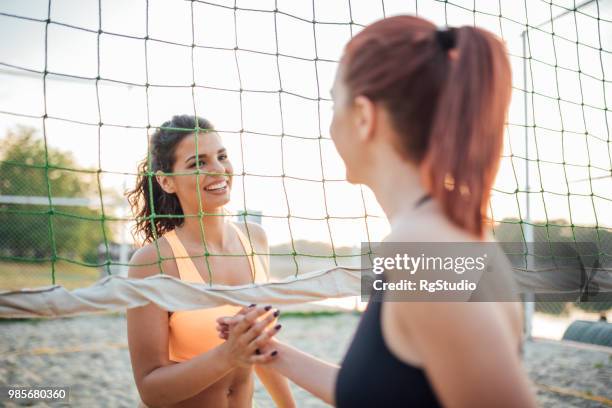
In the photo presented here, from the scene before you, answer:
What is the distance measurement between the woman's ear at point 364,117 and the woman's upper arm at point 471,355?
0.33m

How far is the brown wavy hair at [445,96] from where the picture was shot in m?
0.79

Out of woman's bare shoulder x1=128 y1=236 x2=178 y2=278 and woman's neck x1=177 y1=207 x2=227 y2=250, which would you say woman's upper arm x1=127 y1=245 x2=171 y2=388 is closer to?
woman's bare shoulder x1=128 y1=236 x2=178 y2=278

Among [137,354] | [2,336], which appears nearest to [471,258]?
[137,354]

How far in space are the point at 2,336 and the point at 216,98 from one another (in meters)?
6.17

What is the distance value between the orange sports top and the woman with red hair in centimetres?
94

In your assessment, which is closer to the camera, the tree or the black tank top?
the black tank top

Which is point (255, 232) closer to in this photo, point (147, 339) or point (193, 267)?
point (193, 267)

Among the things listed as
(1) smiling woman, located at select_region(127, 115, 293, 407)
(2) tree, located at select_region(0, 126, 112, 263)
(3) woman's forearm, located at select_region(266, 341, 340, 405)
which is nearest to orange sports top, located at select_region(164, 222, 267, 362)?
(1) smiling woman, located at select_region(127, 115, 293, 407)

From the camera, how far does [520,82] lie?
596cm

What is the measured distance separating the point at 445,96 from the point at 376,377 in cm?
47

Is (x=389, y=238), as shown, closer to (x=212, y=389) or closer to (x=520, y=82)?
(x=212, y=389)

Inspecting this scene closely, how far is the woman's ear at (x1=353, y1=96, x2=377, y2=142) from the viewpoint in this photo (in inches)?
34.7

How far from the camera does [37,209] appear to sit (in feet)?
34.9

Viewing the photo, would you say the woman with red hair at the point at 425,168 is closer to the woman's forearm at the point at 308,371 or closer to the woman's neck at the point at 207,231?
the woman's forearm at the point at 308,371
